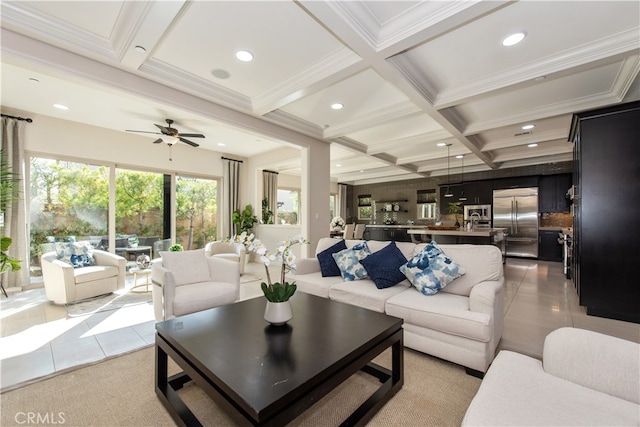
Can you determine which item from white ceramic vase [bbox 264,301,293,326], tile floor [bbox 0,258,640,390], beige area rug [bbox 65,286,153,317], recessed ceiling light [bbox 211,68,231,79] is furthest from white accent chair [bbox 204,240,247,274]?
white ceramic vase [bbox 264,301,293,326]

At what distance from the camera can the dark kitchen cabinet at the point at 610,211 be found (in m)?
3.14

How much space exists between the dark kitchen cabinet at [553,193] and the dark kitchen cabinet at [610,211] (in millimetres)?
4423

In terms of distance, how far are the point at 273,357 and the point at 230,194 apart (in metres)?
6.08

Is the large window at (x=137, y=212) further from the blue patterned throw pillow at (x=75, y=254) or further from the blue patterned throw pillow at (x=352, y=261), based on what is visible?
the blue patterned throw pillow at (x=352, y=261)

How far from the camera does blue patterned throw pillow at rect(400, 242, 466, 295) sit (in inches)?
98.6

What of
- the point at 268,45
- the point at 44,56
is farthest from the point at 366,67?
the point at 44,56

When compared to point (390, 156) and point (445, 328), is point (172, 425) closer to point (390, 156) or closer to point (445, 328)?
point (445, 328)

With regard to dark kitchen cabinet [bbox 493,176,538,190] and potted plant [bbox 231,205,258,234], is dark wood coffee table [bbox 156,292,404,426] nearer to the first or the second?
potted plant [bbox 231,205,258,234]

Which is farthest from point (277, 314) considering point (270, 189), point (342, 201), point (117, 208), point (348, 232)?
point (342, 201)

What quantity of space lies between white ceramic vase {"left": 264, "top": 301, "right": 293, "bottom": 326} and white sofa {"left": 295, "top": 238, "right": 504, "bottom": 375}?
3.45 ft

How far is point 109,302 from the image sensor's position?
3.69m

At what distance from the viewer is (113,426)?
152cm

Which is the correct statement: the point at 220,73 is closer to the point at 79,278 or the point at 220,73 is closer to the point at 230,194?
the point at 79,278

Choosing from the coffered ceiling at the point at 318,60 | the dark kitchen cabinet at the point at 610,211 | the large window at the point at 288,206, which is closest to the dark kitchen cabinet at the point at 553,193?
the coffered ceiling at the point at 318,60
